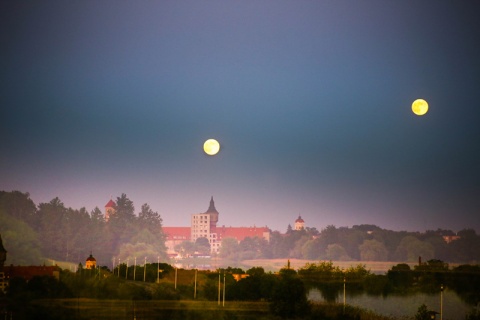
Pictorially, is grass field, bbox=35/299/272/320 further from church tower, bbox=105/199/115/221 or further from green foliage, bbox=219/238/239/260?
green foliage, bbox=219/238/239/260

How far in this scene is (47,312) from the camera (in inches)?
1303

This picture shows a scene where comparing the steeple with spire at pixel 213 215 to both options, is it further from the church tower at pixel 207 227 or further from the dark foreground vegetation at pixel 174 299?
the dark foreground vegetation at pixel 174 299

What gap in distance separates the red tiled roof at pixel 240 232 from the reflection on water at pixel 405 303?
897 inches

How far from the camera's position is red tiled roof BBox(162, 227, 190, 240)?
74.6m

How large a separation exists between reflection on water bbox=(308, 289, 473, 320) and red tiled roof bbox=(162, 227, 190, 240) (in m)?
27.8

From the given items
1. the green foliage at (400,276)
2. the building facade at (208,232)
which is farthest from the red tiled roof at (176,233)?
the green foliage at (400,276)

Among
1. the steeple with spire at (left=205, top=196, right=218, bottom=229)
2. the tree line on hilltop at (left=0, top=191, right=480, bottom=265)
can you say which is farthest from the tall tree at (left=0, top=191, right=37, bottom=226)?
the steeple with spire at (left=205, top=196, right=218, bottom=229)

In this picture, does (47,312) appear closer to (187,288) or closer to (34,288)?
(34,288)

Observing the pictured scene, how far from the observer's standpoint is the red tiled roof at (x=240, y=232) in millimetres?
72650

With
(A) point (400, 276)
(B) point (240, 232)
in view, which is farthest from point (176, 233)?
(A) point (400, 276)

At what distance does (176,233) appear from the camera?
268 feet

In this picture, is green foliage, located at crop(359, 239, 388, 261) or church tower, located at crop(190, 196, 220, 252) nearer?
green foliage, located at crop(359, 239, 388, 261)

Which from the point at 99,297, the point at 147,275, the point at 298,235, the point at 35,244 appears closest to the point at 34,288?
the point at 99,297

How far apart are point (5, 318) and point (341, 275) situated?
3147cm
